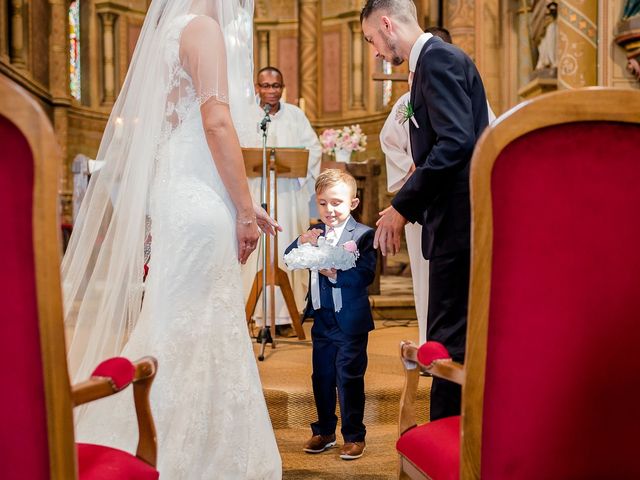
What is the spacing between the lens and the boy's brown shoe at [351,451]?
3.28 meters

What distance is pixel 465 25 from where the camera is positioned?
802 centimetres

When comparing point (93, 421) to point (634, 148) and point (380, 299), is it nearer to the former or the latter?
point (634, 148)

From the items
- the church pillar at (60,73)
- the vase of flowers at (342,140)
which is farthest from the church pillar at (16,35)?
the vase of flowers at (342,140)

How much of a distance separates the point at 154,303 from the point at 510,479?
4.78 ft

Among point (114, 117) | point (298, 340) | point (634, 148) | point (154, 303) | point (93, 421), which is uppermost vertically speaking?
point (114, 117)

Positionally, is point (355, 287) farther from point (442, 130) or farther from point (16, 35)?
point (16, 35)

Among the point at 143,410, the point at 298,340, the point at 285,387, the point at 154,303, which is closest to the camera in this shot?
the point at 143,410

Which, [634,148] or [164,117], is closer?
[634,148]

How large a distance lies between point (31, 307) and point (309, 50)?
13117 mm

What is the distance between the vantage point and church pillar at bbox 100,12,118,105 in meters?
13.9

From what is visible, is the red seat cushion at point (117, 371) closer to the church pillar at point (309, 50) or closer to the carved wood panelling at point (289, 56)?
the church pillar at point (309, 50)

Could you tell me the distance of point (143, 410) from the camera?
1746 mm

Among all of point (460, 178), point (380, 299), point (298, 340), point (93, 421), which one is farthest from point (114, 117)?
point (380, 299)

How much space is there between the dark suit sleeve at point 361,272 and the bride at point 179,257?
0.60 m
